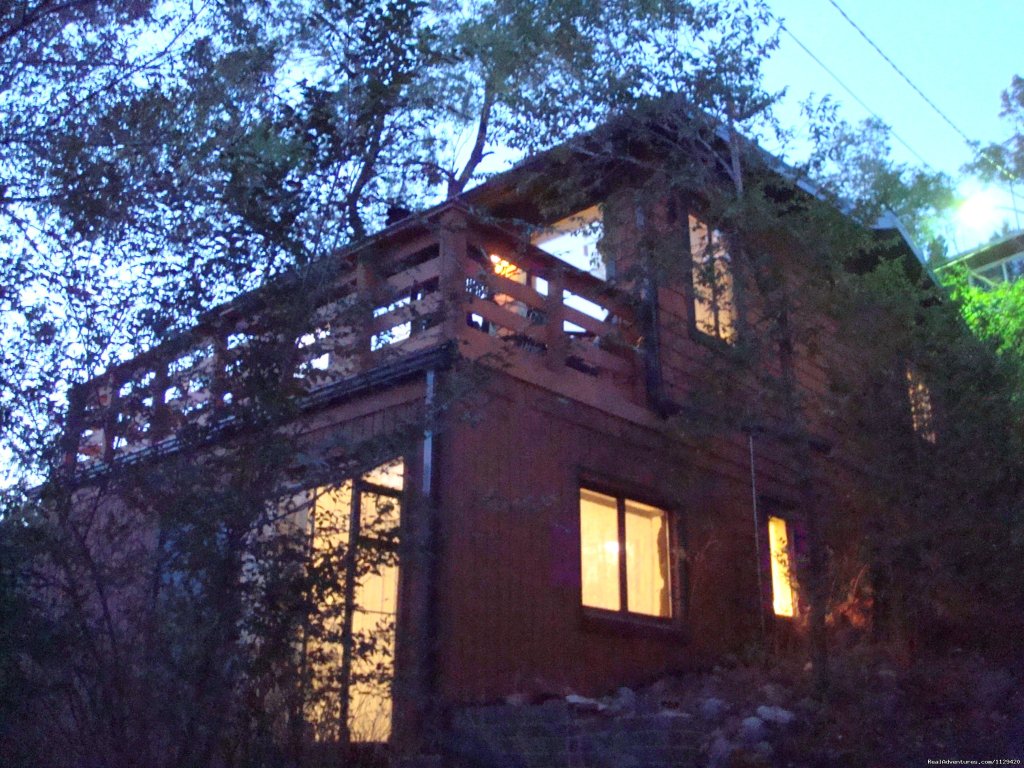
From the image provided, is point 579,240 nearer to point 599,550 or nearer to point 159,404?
point 599,550

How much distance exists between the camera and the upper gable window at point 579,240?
384 inches

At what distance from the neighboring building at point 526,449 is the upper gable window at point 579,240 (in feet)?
0.13

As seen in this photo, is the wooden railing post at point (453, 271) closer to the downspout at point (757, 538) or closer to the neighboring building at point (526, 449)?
the neighboring building at point (526, 449)

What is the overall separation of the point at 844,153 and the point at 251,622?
6751 mm

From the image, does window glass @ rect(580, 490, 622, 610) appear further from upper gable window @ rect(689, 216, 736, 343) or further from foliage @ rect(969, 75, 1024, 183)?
foliage @ rect(969, 75, 1024, 183)

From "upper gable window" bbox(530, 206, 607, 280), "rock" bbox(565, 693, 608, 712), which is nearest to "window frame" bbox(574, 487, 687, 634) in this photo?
"rock" bbox(565, 693, 608, 712)

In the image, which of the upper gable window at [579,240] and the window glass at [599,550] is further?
the upper gable window at [579,240]

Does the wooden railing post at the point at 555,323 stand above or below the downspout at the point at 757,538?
above

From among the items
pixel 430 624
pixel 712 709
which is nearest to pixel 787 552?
pixel 712 709

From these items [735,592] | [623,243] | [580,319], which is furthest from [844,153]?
[735,592]

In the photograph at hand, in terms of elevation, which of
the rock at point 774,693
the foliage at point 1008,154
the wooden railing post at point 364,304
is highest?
the foliage at point 1008,154

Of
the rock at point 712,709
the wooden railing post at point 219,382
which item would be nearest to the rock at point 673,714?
the rock at point 712,709

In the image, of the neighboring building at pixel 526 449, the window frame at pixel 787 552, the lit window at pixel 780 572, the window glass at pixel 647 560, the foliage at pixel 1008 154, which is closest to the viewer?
the neighboring building at pixel 526 449

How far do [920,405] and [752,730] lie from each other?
13.8 ft
